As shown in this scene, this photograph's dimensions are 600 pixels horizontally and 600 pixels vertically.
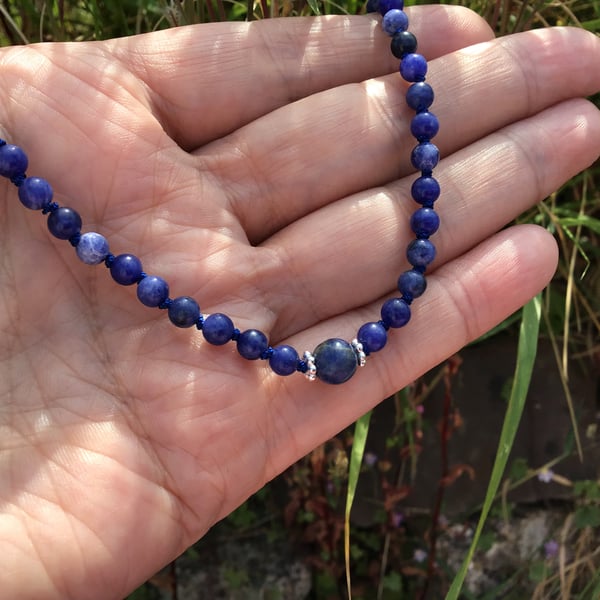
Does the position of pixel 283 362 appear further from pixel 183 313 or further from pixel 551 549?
pixel 551 549

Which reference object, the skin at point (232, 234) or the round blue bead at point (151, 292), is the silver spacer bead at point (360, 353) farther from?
the round blue bead at point (151, 292)

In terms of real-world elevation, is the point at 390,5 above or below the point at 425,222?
above

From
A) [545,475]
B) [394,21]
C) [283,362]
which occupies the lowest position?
[545,475]

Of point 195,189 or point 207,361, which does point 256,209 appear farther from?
point 207,361

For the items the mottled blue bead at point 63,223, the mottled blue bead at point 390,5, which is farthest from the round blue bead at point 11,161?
the mottled blue bead at point 390,5

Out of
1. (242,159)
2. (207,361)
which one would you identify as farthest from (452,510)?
(242,159)

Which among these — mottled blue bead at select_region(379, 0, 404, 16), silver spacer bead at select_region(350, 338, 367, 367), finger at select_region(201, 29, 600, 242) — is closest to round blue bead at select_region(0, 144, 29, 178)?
finger at select_region(201, 29, 600, 242)

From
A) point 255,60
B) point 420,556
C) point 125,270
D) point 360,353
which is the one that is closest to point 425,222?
point 360,353
